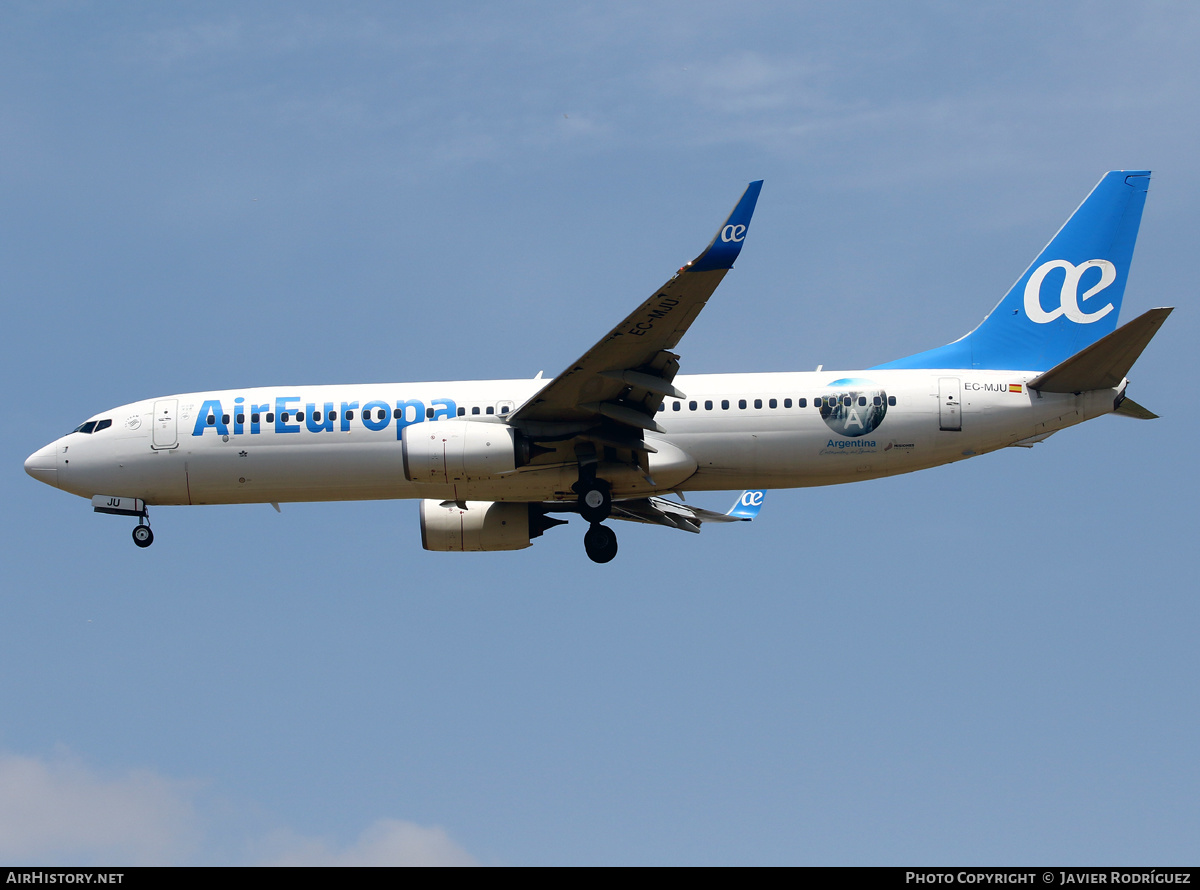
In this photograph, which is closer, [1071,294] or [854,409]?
[854,409]

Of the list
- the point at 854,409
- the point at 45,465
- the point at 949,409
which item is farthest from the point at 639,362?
the point at 45,465

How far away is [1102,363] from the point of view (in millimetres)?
24828

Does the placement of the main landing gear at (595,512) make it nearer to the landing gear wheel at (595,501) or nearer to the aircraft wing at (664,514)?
the landing gear wheel at (595,501)

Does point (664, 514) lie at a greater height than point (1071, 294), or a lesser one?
lesser

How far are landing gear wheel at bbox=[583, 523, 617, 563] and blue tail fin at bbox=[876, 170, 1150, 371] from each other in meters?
6.71

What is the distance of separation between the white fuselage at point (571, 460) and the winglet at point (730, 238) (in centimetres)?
471

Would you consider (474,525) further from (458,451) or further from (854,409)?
(854,409)

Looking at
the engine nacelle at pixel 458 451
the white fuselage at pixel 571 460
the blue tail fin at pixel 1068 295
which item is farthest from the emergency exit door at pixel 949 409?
the engine nacelle at pixel 458 451

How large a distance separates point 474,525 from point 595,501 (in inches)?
141

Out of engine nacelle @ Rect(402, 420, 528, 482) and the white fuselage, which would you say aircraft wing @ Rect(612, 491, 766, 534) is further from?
engine nacelle @ Rect(402, 420, 528, 482)

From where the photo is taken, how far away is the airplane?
25000 millimetres

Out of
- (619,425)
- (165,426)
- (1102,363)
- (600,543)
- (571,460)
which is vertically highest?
(165,426)

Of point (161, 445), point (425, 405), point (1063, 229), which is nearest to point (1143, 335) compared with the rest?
point (1063, 229)

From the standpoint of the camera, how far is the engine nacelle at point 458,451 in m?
24.7
